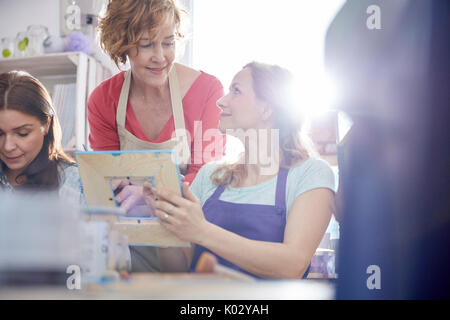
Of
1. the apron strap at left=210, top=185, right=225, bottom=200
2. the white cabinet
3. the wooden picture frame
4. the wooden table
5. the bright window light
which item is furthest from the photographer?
the white cabinet

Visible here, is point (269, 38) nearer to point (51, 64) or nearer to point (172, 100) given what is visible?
point (172, 100)

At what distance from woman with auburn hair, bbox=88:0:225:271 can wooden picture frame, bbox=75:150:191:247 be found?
23cm

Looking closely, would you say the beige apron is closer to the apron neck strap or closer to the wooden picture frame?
the apron neck strap

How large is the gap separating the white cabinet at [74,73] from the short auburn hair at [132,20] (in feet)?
0.31

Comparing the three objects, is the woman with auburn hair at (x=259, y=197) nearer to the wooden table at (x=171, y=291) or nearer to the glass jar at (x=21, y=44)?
the wooden table at (x=171, y=291)

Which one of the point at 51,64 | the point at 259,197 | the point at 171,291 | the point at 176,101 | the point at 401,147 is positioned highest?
the point at 51,64

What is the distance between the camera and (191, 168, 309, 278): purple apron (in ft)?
3.07

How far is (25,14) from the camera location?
1.04m

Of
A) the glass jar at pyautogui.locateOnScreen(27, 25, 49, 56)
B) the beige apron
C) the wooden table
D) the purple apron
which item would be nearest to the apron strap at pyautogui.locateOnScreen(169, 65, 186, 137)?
the beige apron

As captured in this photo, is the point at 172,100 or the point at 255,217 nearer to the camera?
the point at 255,217

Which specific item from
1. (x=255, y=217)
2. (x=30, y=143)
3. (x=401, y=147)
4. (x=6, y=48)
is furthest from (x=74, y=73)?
(x=401, y=147)

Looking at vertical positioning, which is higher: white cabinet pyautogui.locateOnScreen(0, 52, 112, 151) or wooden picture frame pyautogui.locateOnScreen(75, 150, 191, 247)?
white cabinet pyautogui.locateOnScreen(0, 52, 112, 151)

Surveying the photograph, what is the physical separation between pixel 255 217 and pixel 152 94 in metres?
0.43

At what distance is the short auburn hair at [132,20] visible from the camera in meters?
1.12
